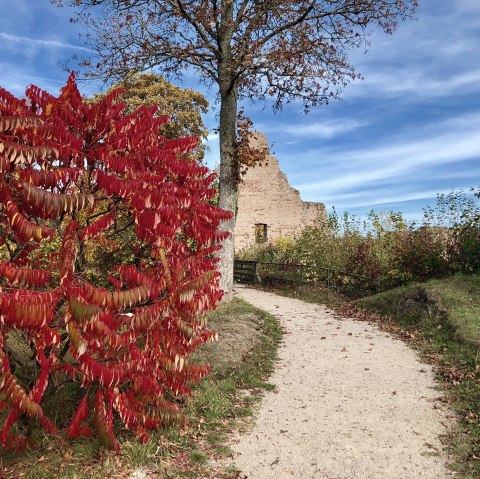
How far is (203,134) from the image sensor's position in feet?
85.7

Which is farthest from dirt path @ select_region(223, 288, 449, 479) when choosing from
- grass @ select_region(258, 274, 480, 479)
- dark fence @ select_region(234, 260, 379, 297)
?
dark fence @ select_region(234, 260, 379, 297)

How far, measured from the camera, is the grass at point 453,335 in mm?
5473

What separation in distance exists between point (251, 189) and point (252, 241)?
352 centimetres

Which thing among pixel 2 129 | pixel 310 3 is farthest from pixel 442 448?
pixel 310 3

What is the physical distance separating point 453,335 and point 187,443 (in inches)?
244

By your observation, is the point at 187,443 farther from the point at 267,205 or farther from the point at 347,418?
the point at 267,205

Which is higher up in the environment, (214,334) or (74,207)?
(74,207)

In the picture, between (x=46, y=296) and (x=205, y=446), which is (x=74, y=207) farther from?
(x=205, y=446)

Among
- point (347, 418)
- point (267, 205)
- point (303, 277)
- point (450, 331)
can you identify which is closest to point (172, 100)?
point (267, 205)

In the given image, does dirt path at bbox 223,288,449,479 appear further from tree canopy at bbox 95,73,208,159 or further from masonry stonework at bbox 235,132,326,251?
masonry stonework at bbox 235,132,326,251

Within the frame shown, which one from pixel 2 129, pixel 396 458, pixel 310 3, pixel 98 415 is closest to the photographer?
pixel 2 129

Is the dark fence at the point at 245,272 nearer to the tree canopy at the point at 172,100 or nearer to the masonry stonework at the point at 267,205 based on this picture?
the tree canopy at the point at 172,100

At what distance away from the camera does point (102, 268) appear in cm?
540

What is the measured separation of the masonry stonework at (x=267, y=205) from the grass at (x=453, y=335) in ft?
59.5
